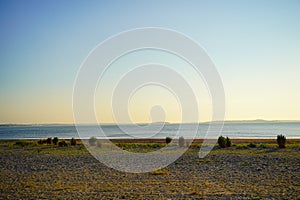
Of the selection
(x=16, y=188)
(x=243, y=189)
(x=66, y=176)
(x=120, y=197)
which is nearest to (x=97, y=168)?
(x=66, y=176)

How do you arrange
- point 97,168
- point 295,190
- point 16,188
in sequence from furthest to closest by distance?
point 97,168, point 16,188, point 295,190

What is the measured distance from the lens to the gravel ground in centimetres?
964

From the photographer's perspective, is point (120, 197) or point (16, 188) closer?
point (120, 197)

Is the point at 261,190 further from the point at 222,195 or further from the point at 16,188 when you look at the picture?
the point at 16,188

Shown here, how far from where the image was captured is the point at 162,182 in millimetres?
11820

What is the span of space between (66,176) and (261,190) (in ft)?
26.0

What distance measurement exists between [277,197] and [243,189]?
1.37 metres

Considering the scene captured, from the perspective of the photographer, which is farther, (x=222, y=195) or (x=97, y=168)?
(x=97, y=168)

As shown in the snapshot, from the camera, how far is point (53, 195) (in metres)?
9.79

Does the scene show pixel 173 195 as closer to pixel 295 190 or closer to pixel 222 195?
pixel 222 195

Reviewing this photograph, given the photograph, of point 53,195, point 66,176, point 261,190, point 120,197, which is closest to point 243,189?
point 261,190

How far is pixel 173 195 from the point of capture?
952 centimetres

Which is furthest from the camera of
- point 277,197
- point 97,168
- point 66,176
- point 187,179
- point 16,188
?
point 97,168

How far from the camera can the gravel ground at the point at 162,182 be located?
964 centimetres
